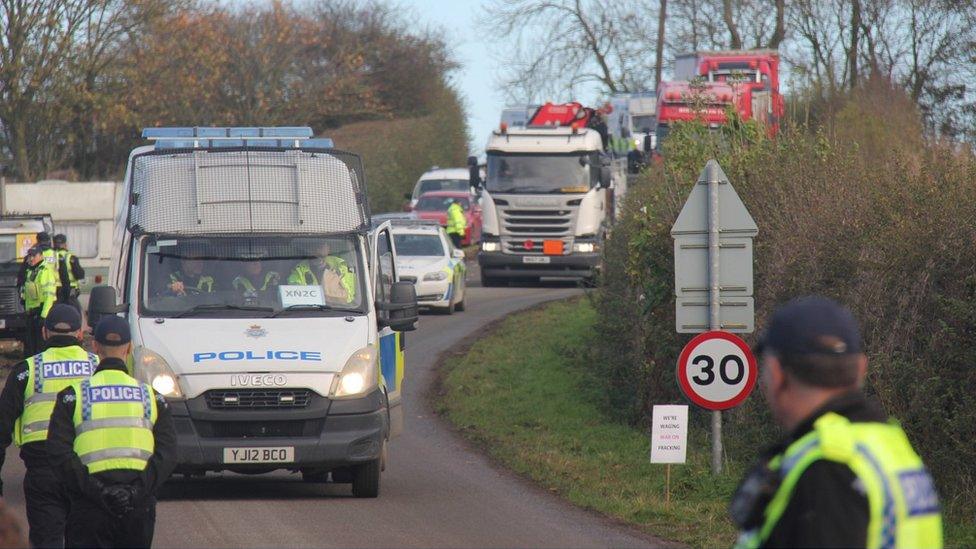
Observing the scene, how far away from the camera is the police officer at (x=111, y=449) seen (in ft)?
21.0

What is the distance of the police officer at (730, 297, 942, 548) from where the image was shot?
3.23 meters

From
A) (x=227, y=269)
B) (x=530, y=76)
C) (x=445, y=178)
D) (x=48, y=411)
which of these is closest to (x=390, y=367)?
(x=227, y=269)

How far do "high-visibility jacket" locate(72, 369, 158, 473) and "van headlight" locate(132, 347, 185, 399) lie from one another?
168 inches

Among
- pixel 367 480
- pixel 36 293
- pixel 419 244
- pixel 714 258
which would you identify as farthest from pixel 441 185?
pixel 714 258

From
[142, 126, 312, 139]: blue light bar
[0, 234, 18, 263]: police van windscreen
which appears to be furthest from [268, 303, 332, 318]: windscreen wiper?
[0, 234, 18, 263]: police van windscreen

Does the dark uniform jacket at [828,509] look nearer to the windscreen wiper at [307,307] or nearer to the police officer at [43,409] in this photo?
the police officer at [43,409]

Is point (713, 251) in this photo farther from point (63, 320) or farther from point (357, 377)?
point (63, 320)

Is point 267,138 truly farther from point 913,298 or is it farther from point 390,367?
point 913,298

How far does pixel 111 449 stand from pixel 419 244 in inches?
870

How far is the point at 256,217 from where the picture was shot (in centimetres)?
1200

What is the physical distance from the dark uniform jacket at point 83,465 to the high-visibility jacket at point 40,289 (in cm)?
1448

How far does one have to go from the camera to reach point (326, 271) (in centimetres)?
1186

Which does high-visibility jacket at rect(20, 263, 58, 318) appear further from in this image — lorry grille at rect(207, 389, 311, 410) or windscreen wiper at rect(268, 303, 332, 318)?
lorry grille at rect(207, 389, 311, 410)

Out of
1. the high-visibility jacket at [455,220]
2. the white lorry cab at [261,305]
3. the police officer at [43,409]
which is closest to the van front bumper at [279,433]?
the white lorry cab at [261,305]
